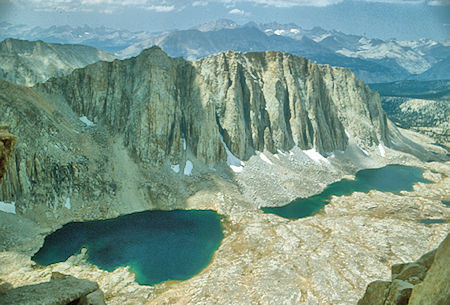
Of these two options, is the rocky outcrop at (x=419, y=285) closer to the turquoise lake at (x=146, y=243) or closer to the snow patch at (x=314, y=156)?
the turquoise lake at (x=146, y=243)

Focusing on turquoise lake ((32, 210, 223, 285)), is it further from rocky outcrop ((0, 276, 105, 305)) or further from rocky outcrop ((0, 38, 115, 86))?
rocky outcrop ((0, 38, 115, 86))

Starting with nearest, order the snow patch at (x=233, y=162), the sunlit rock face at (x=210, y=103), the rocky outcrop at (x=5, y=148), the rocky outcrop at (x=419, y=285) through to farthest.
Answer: the rocky outcrop at (x=419, y=285) → the rocky outcrop at (x=5, y=148) → the sunlit rock face at (x=210, y=103) → the snow patch at (x=233, y=162)

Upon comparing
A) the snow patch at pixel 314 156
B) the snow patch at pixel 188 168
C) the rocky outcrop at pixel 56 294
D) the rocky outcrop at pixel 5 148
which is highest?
the rocky outcrop at pixel 5 148

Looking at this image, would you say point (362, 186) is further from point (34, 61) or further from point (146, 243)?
point (34, 61)

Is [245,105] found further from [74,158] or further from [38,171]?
[38,171]

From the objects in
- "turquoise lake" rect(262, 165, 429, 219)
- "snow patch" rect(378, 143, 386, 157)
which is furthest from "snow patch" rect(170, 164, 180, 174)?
"snow patch" rect(378, 143, 386, 157)

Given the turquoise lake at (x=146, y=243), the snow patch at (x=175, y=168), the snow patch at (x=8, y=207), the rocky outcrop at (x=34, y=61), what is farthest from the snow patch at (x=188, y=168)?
the rocky outcrop at (x=34, y=61)
